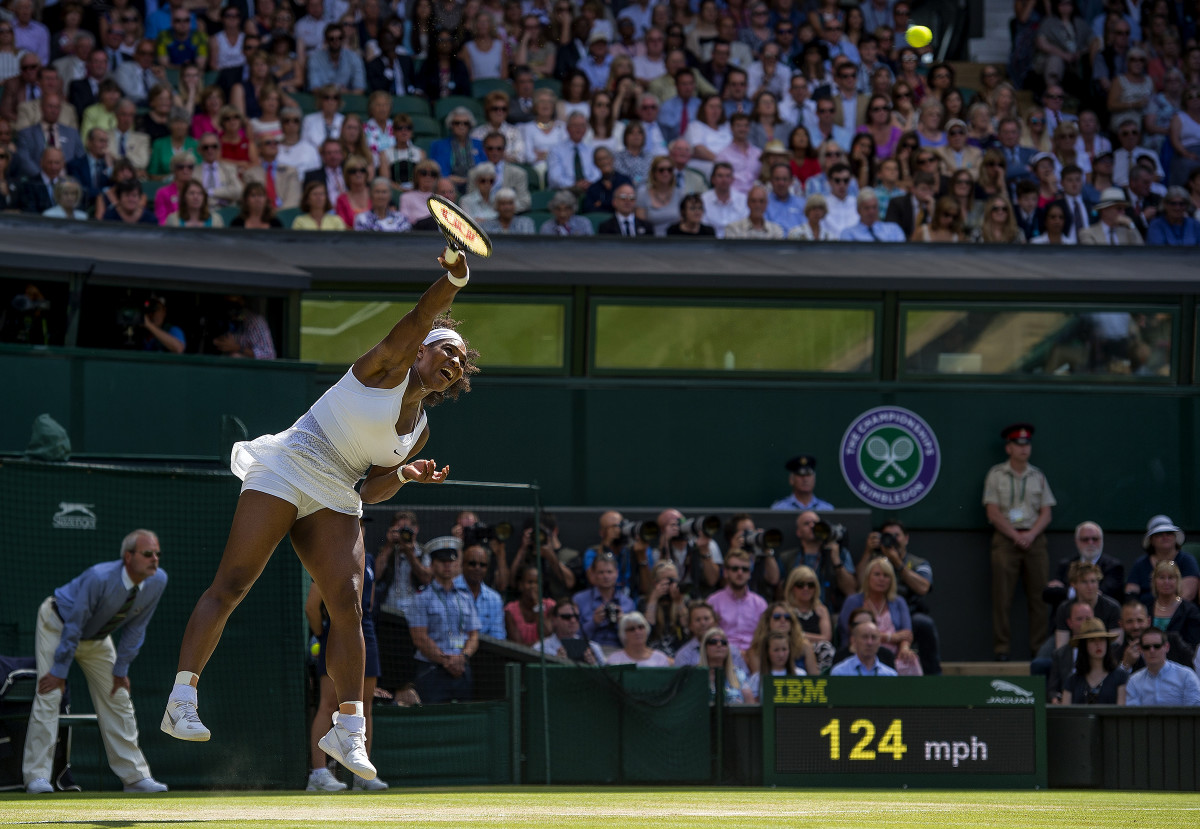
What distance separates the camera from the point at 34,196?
45.4 feet

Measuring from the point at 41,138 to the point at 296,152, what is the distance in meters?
2.15

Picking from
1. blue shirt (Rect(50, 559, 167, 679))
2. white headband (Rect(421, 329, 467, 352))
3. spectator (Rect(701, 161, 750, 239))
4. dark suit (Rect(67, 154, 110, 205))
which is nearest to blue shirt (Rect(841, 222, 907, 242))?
spectator (Rect(701, 161, 750, 239))

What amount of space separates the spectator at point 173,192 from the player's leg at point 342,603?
7965mm

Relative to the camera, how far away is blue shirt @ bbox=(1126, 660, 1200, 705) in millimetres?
11109

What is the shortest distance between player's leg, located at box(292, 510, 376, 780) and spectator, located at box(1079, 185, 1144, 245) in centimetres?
1084

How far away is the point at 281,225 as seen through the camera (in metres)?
14.4

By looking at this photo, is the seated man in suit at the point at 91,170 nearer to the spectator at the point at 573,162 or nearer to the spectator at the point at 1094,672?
the spectator at the point at 573,162

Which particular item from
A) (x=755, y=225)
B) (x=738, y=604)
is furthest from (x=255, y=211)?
(x=738, y=604)

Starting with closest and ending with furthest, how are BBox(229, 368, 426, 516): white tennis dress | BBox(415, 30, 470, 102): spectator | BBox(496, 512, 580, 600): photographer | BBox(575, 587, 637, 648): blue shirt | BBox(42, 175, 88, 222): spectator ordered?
1. BBox(229, 368, 426, 516): white tennis dress
2. BBox(496, 512, 580, 600): photographer
3. BBox(575, 587, 637, 648): blue shirt
4. BBox(42, 175, 88, 222): spectator
5. BBox(415, 30, 470, 102): spectator

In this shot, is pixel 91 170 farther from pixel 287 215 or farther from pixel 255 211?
pixel 287 215

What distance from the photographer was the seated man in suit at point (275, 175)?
14734 millimetres

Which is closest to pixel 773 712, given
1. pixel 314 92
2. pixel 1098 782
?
pixel 1098 782

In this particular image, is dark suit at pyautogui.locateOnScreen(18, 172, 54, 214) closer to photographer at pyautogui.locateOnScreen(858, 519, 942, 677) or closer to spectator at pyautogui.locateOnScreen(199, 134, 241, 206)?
spectator at pyautogui.locateOnScreen(199, 134, 241, 206)

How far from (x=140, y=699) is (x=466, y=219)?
4906mm
